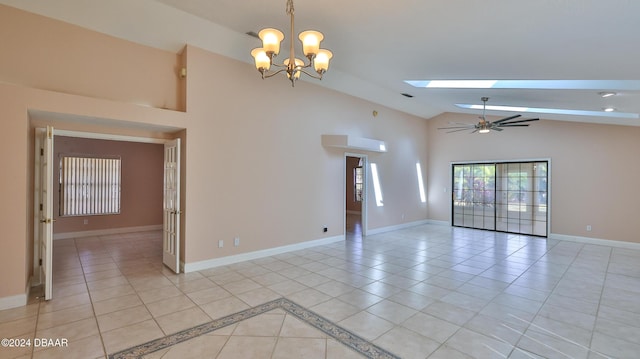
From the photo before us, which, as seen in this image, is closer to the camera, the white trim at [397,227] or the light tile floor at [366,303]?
the light tile floor at [366,303]

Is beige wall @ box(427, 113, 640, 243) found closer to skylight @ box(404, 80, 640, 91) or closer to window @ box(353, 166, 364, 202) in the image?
skylight @ box(404, 80, 640, 91)

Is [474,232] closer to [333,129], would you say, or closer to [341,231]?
[341,231]

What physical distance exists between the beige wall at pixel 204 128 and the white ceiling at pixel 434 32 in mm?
403

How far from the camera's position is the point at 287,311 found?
336cm

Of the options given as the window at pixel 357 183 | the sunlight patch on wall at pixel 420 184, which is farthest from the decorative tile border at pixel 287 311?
the window at pixel 357 183

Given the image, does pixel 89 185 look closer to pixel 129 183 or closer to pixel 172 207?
pixel 129 183

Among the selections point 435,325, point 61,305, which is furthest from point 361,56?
point 61,305

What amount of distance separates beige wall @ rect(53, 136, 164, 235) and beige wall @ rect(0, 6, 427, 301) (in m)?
4.23

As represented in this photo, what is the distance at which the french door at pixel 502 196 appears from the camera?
7996 mm

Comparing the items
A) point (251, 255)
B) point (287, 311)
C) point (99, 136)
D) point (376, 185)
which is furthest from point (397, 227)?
point (99, 136)

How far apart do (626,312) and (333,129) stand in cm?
549

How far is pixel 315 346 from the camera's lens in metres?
2.66

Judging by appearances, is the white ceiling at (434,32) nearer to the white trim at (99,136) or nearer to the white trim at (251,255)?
the white trim at (99,136)

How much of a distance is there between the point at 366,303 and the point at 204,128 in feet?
12.0
